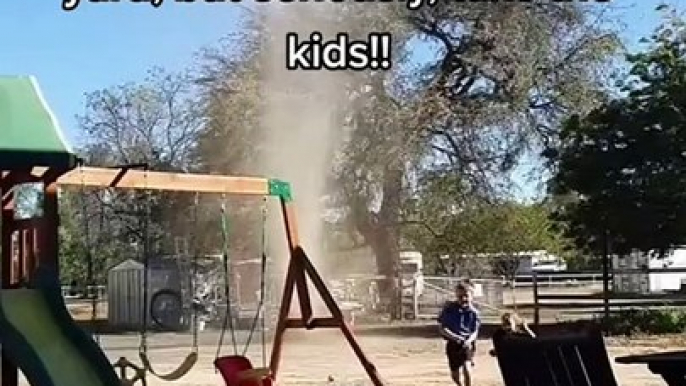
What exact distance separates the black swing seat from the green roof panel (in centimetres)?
183

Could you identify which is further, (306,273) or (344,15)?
(344,15)

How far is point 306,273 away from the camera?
6723 mm

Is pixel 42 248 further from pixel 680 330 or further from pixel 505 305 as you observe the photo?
pixel 505 305

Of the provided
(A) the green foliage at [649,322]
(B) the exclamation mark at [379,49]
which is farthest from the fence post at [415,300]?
(B) the exclamation mark at [379,49]

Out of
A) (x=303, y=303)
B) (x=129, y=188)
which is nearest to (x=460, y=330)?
(x=303, y=303)

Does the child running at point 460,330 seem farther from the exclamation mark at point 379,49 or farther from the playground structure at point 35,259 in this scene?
the exclamation mark at point 379,49

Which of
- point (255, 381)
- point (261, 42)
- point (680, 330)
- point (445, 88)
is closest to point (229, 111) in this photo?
point (261, 42)

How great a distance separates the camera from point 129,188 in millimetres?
5891

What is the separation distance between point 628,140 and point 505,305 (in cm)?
397

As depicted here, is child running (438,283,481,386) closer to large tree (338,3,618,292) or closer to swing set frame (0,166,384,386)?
swing set frame (0,166,384,386)

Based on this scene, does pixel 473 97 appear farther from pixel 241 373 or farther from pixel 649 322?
pixel 241 373

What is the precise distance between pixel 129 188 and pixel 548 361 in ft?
9.23

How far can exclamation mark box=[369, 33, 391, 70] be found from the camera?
11.6 metres

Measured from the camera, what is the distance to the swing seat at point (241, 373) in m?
5.81
